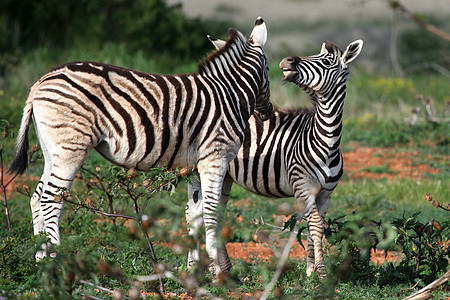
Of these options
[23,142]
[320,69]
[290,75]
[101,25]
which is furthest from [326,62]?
[101,25]

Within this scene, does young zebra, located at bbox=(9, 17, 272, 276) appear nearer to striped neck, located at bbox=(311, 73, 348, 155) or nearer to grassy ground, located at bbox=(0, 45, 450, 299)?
grassy ground, located at bbox=(0, 45, 450, 299)

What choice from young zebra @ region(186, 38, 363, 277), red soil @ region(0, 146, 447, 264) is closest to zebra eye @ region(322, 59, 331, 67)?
young zebra @ region(186, 38, 363, 277)

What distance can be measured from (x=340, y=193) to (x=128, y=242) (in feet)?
12.9

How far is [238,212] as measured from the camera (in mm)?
8273

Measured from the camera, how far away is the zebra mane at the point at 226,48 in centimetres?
563

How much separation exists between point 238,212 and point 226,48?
3.18 m

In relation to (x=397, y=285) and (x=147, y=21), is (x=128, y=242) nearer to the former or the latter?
(x=397, y=285)

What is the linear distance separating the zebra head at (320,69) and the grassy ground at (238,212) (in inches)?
51.1

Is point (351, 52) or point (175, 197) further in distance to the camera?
point (175, 197)

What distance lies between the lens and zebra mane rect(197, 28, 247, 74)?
18.5ft

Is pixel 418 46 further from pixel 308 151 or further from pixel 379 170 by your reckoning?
pixel 308 151

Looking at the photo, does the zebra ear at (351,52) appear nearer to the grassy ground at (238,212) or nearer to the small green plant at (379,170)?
the grassy ground at (238,212)

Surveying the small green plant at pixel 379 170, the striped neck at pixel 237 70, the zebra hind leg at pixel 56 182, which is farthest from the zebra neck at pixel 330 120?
the small green plant at pixel 379 170

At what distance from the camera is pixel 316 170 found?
223 inches
